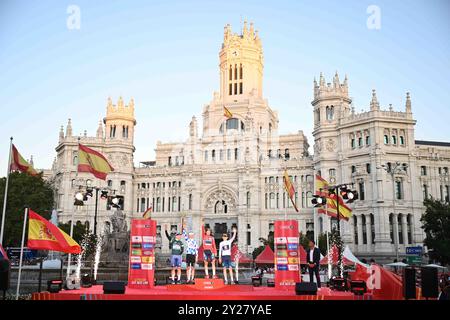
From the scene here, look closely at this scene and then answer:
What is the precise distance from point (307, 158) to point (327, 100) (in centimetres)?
1011

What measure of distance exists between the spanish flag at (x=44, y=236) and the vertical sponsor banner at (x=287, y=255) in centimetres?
1017

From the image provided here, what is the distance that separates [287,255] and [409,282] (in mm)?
8451

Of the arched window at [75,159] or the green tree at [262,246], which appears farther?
the arched window at [75,159]

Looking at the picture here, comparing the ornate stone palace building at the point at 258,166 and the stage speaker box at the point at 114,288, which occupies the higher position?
the ornate stone palace building at the point at 258,166

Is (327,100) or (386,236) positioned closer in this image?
(386,236)

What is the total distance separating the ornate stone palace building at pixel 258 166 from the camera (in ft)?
217

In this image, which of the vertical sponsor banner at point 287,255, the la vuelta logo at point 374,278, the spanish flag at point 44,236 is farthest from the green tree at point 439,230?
the spanish flag at point 44,236

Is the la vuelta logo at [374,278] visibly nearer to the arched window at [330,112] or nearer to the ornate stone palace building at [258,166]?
the ornate stone palace building at [258,166]

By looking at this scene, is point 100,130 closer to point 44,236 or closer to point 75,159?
point 75,159

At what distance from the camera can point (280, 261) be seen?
78.2 feet

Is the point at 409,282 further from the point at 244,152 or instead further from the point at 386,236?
the point at 244,152

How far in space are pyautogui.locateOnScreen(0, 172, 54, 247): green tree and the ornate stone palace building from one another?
1085 cm
